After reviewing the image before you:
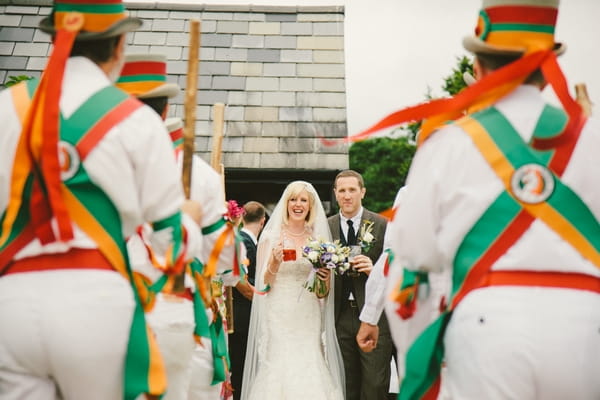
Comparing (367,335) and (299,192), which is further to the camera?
(299,192)

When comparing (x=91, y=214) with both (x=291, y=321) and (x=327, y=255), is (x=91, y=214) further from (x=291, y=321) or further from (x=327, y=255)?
(x=291, y=321)

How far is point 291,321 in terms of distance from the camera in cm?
793

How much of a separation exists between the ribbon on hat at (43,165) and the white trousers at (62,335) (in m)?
0.19

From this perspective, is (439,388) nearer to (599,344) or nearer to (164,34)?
(599,344)

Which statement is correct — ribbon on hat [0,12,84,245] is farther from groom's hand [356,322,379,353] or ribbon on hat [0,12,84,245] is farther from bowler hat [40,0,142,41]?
groom's hand [356,322,379,353]

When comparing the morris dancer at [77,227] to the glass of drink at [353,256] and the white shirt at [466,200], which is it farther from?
the glass of drink at [353,256]

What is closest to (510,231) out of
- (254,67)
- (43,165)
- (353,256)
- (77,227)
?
(77,227)

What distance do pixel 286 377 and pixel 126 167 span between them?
16.6ft

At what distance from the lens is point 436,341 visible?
3.02 m

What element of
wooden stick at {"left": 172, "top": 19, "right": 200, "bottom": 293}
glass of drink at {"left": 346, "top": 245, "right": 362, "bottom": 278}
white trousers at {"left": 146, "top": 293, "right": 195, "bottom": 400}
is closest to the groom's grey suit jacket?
glass of drink at {"left": 346, "top": 245, "right": 362, "bottom": 278}

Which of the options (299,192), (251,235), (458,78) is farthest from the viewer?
(458,78)

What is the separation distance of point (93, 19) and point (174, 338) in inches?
68.4

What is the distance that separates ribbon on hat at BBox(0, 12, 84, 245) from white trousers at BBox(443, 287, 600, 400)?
1.52 metres

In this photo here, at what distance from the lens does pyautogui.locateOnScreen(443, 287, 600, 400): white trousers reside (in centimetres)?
270
